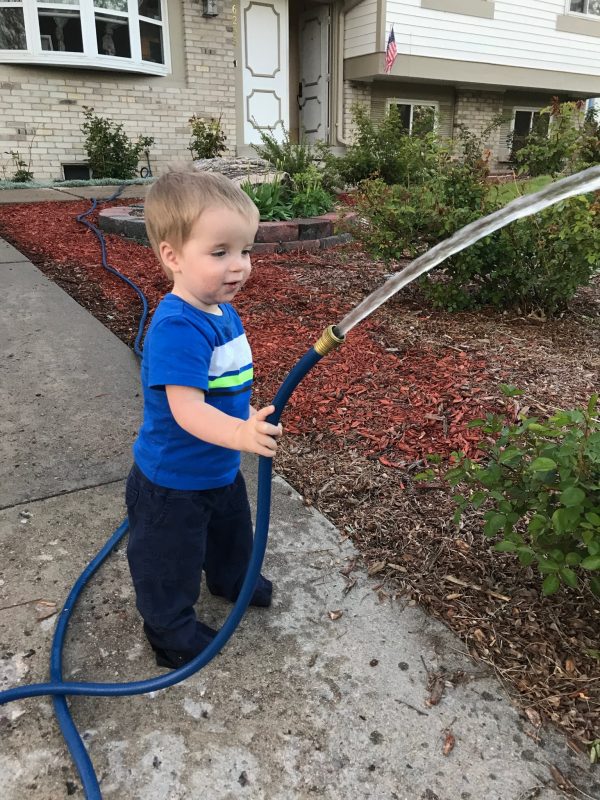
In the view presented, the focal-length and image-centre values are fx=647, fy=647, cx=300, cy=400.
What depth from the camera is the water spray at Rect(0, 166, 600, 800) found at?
4.52 ft

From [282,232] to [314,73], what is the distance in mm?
10255

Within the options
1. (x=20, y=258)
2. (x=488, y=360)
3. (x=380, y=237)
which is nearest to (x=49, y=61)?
(x=20, y=258)

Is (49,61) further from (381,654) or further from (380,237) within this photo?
(381,654)

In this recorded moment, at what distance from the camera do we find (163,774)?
56.2 inches

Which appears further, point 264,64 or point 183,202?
point 264,64

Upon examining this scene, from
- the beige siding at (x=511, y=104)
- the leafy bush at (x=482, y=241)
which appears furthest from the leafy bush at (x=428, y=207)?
the beige siding at (x=511, y=104)

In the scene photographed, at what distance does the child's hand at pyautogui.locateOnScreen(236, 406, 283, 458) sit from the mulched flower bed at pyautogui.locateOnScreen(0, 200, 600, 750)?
2.85ft

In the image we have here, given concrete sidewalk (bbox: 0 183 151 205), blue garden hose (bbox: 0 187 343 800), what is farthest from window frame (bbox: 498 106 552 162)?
blue garden hose (bbox: 0 187 343 800)

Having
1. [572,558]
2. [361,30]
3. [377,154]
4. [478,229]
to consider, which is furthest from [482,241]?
[361,30]

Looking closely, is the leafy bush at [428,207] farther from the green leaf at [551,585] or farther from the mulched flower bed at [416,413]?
the green leaf at [551,585]

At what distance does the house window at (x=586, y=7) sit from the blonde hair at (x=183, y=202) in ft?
61.1

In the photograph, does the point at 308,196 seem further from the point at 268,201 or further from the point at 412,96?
the point at 412,96

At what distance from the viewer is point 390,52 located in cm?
1293

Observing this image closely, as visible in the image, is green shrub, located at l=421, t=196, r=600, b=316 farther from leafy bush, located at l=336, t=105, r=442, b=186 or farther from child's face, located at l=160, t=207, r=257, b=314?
leafy bush, located at l=336, t=105, r=442, b=186
